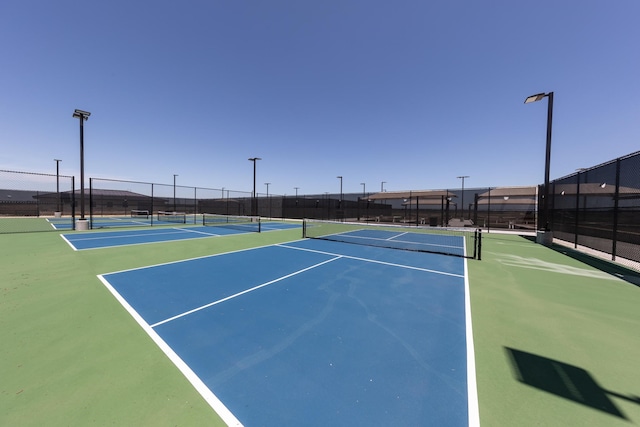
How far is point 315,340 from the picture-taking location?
3.49 metres

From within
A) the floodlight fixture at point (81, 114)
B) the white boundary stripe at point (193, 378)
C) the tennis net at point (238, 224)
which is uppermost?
the floodlight fixture at point (81, 114)

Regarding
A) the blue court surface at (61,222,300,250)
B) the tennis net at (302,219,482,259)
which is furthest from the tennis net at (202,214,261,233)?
the tennis net at (302,219,482,259)

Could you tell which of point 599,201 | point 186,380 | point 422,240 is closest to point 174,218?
A: point 422,240

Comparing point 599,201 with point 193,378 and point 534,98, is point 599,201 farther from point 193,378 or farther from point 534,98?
point 193,378

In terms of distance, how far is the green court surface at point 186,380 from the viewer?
224cm

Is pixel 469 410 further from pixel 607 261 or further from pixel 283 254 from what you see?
pixel 607 261

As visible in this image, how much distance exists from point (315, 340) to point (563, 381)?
3.01 metres

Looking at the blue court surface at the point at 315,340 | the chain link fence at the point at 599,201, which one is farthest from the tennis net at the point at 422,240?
the chain link fence at the point at 599,201

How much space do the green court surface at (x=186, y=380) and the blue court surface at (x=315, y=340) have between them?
23 centimetres

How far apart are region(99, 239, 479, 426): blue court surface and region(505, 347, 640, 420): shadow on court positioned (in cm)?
57

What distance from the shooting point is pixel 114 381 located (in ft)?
8.63

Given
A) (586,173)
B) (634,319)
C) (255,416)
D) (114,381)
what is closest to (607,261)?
(586,173)

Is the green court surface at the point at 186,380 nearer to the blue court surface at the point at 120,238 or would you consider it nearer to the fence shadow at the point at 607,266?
the fence shadow at the point at 607,266

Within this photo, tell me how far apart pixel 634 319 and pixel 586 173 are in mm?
10765
